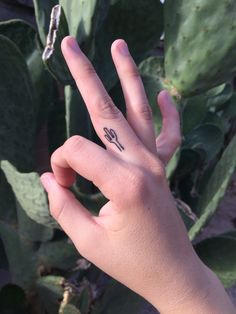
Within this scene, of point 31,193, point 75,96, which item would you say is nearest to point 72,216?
point 31,193

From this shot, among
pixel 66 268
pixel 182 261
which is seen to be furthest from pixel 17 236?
pixel 182 261

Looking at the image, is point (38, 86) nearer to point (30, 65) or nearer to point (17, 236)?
point (30, 65)

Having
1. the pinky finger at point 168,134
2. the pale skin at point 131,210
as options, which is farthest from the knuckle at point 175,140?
the pale skin at point 131,210

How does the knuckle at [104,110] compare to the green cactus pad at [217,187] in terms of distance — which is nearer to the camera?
the knuckle at [104,110]

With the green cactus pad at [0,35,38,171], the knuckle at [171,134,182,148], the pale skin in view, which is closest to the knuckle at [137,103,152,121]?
the pale skin

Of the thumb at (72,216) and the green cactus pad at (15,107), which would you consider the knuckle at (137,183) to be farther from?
the green cactus pad at (15,107)

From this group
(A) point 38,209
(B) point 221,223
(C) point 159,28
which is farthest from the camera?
(B) point 221,223
